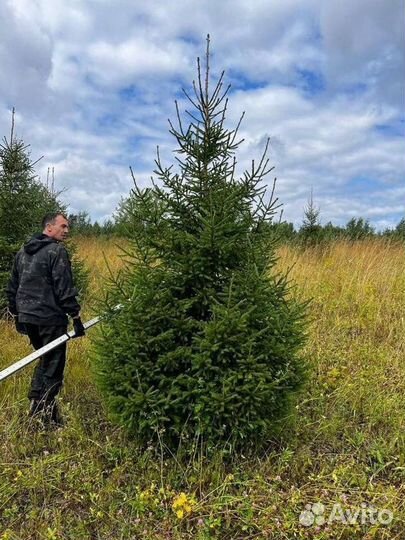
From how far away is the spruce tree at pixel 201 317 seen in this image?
3186 mm

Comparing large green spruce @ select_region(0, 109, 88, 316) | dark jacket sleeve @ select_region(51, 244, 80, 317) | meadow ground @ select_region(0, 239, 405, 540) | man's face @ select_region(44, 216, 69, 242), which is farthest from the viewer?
large green spruce @ select_region(0, 109, 88, 316)

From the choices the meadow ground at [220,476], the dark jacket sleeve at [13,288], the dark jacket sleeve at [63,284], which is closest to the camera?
the meadow ground at [220,476]

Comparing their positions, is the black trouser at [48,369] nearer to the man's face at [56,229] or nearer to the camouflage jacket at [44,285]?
the camouflage jacket at [44,285]

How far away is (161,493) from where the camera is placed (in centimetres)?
313

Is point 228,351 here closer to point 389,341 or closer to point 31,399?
point 31,399

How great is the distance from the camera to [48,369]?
4301mm

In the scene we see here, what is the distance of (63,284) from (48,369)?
819mm

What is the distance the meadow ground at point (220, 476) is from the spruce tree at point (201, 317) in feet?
0.92

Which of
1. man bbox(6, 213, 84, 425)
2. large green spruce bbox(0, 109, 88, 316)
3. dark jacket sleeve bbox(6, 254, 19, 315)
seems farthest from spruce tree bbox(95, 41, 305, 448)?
large green spruce bbox(0, 109, 88, 316)

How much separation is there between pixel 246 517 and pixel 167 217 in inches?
84.7

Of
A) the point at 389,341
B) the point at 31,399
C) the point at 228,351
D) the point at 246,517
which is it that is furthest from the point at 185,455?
the point at 389,341

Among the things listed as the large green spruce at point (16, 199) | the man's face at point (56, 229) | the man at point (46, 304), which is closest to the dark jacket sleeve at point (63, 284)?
the man at point (46, 304)

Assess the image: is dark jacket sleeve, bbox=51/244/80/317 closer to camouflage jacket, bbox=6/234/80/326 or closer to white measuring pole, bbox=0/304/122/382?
camouflage jacket, bbox=6/234/80/326

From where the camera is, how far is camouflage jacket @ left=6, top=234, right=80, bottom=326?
4.24 meters
